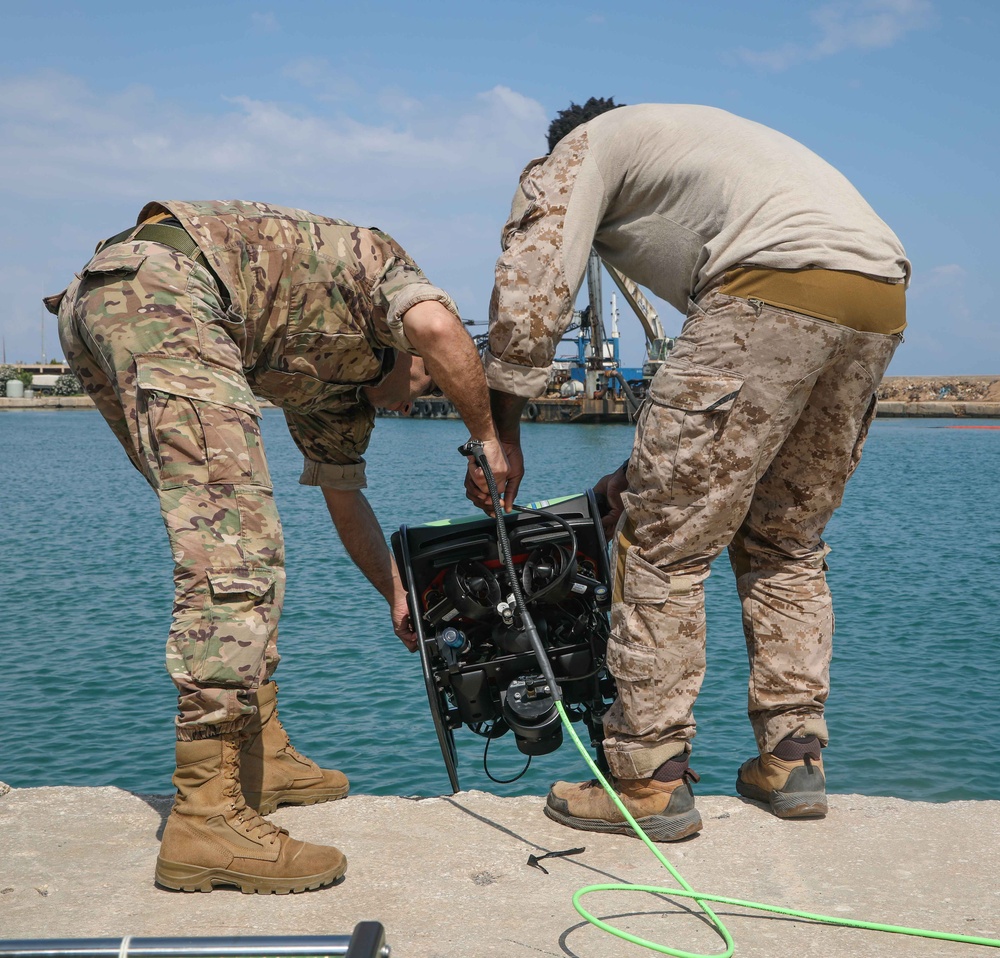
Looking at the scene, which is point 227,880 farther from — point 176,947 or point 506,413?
point 506,413

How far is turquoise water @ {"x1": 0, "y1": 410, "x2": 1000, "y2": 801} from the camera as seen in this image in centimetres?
598

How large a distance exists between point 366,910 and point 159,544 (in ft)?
48.5

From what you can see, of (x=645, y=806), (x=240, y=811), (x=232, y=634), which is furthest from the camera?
(x=645, y=806)

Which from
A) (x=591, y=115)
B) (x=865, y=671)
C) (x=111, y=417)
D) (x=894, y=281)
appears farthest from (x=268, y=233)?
(x=865, y=671)

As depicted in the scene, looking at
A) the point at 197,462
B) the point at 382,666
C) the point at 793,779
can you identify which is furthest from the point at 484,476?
the point at 382,666

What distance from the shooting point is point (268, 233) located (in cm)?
301

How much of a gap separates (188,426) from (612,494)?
59.3 inches

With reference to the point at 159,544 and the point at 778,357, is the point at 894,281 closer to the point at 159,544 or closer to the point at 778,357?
the point at 778,357

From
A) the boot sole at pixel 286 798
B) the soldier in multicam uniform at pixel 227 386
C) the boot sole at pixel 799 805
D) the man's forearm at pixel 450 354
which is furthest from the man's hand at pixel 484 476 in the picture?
the boot sole at pixel 799 805

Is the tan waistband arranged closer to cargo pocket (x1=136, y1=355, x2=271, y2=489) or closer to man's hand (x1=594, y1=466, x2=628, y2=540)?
man's hand (x1=594, y1=466, x2=628, y2=540)

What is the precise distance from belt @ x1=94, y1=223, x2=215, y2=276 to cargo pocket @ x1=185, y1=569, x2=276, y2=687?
2.93 feet

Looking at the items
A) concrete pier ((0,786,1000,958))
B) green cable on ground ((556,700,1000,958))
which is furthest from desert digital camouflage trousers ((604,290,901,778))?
green cable on ground ((556,700,1000,958))

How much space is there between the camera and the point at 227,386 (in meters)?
2.72

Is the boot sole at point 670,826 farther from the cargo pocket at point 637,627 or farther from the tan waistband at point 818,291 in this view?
the tan waistband at point 818,291
